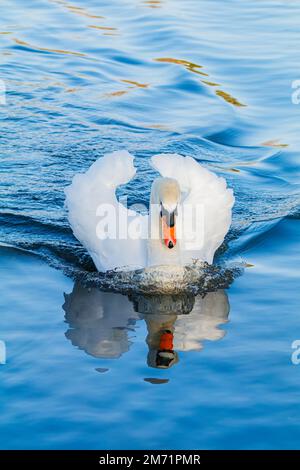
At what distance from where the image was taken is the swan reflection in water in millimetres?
8703

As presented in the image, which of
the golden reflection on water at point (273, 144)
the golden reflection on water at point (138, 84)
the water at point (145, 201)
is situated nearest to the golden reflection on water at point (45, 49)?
the water at point (145, 201)

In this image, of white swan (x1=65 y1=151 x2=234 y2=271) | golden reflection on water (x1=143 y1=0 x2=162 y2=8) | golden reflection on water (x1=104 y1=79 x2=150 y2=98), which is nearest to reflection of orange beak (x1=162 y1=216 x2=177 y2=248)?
white swan (x1=65 y1=151 x2=234 y2=271)

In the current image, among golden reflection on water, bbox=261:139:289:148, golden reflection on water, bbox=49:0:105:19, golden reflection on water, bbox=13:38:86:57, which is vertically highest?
golden reflection on water, bbox=49:0:105:19

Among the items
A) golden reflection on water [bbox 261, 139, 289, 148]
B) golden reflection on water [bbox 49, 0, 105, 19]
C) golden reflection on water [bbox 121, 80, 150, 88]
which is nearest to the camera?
golden reflection on water [bbox 261, 139, 289, 148]

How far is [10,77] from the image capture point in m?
16.3

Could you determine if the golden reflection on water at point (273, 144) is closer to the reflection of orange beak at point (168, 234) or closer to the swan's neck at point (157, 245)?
the swan's neck at point (157, 245)

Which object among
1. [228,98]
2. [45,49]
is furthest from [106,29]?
[228,98]

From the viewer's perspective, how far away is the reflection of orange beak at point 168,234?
9.64 m

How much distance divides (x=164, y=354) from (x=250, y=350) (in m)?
0.71

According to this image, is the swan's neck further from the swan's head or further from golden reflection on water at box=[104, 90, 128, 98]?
golden reflection on water at box=[104, 90, 128, 98]

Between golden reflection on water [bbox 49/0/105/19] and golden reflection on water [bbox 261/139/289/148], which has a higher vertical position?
golden reflection on water [bbox 49/0/105/19]

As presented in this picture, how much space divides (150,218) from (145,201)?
2209 mm

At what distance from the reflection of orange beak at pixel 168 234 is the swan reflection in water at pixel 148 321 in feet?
2.02

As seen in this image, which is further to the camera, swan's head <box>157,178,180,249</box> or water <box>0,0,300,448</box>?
swan's head <box>157,178,180,249</box>
